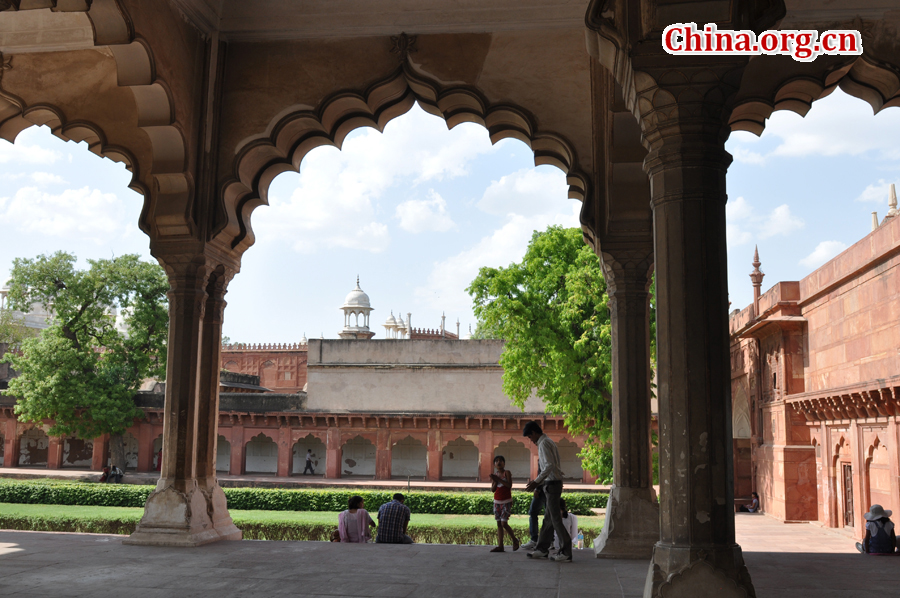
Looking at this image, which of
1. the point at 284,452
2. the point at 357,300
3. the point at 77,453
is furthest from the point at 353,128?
the point at 357,300

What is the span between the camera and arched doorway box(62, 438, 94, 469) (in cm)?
3253

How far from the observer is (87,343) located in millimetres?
28328

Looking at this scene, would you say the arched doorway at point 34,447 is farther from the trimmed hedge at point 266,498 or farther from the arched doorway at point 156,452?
the trimmed hedge at point 266,498

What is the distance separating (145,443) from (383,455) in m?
9.79

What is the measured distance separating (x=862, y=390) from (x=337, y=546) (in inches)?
464

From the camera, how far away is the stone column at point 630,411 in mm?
5855

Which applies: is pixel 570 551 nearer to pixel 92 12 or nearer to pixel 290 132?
pixel 290 132

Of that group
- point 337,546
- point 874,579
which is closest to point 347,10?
point 337,546

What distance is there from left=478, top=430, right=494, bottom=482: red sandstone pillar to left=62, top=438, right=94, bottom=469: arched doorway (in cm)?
1639

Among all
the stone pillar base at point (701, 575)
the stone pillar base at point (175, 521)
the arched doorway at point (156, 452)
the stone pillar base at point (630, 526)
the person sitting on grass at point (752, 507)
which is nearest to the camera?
the stone pillar base at point (701, 575)

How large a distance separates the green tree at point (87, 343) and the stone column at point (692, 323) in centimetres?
2705

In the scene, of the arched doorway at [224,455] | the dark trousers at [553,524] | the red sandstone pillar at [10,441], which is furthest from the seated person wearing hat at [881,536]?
the red sandstone pillar at [10,441]

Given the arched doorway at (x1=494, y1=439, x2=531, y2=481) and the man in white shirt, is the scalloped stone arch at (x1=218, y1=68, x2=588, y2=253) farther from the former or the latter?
the arched doorway at (x1=494, y1=439, x2=531, y2=481)

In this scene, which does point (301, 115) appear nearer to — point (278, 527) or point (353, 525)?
point (353, 525)
